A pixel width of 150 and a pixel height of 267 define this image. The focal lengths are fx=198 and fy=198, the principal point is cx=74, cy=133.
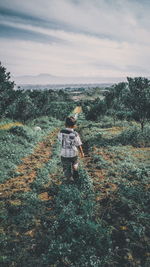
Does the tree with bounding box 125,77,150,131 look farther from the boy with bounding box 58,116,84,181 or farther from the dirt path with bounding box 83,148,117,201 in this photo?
the boy with bounding box 58,116,84,181

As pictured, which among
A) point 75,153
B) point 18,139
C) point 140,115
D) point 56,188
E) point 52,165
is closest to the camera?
point 75,153

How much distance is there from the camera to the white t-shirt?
754 centimetres

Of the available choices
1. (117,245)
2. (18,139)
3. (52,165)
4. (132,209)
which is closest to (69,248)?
(117,245)

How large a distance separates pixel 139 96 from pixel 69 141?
16367mm

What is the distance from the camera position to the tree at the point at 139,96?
839 inches

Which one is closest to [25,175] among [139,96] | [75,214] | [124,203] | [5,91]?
[75,214]

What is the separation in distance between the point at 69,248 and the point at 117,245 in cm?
128

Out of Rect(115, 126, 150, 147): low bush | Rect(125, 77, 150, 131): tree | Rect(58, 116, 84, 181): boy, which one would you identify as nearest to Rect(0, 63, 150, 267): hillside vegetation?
Rect(58, 116, 84, 181): boy

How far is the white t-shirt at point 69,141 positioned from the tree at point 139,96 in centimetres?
1590

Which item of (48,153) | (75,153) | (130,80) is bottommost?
(48,153)

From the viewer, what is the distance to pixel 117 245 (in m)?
5.19

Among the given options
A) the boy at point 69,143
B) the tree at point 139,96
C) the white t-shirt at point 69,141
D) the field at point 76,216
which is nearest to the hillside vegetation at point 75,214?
the field at point 76,216

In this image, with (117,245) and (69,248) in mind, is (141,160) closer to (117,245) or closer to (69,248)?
(117,245)

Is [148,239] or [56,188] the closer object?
[148,239]
